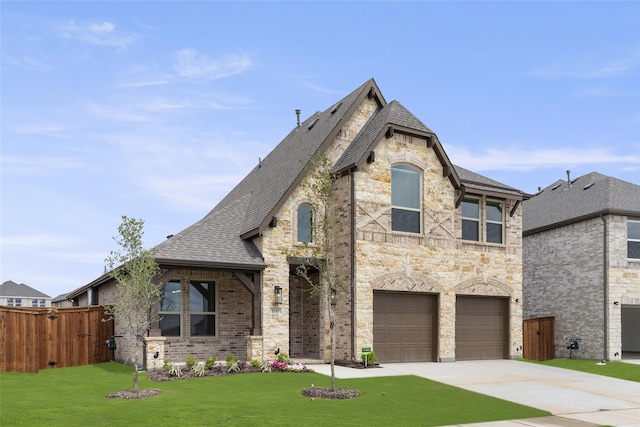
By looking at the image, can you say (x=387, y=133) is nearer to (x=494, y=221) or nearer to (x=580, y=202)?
(x=494, y=221)

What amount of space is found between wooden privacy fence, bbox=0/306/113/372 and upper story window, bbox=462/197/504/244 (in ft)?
44.4

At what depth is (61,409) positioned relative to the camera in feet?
41.1

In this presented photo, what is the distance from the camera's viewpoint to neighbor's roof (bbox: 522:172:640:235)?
86.3 feet

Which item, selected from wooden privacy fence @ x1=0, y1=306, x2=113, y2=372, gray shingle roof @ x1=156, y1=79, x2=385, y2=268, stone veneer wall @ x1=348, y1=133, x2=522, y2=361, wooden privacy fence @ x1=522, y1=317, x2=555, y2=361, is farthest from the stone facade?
wooden privacy fence @ x1=0, y1=306, x2=113, y2=372

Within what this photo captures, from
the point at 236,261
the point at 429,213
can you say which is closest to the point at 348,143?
the point at 429,213

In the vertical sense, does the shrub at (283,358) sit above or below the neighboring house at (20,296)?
above

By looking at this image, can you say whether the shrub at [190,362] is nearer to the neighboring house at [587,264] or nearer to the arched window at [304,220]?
the arched window at [304,220]

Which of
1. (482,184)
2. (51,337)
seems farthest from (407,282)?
(51,337)

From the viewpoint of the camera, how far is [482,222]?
941 inches

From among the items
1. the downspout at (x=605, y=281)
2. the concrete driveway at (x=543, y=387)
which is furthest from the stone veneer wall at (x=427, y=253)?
the downspout at (x=605, y=281)

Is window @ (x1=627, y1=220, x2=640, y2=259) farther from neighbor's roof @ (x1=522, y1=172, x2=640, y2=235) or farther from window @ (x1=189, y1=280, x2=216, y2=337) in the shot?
window @ (x1=189, y1=280, x2=216, y2=337)

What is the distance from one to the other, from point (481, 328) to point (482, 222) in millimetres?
3980

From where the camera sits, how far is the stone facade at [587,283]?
83.9 feet

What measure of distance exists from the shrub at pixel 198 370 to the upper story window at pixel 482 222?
10.9 metres
